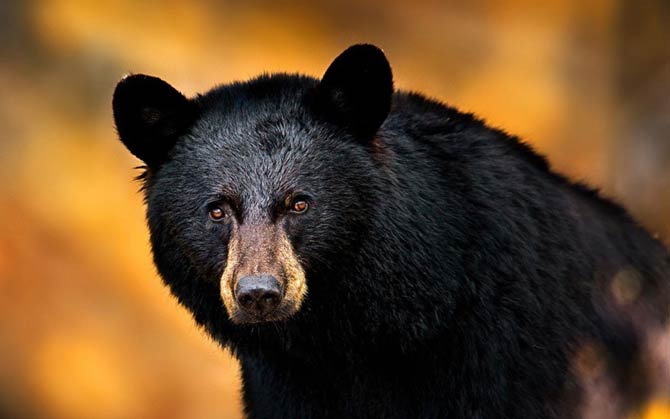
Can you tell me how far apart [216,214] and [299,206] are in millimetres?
326

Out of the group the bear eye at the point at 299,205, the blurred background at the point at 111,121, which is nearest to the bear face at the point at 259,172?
the bear eye at the point at 299,205

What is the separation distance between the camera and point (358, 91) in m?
4.73

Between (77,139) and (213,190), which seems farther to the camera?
(77,139)

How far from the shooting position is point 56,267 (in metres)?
9.02

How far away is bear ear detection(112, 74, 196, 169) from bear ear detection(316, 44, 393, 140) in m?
0.57

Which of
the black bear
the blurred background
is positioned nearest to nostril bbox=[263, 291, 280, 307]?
the black bear

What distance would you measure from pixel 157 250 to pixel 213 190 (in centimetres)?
42

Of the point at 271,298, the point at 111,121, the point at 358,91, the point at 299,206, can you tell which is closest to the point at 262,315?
the point at 271,298

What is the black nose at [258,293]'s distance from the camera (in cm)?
429

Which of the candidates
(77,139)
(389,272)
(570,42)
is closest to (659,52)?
(570,42)

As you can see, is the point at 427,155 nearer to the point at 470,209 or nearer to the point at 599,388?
the point at 470,209

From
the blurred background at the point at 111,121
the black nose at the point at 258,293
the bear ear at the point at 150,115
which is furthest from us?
the blurred background at the point at 111,121

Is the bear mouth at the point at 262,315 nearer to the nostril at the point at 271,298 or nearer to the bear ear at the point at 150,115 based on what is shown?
the nostril at the point at 271,298

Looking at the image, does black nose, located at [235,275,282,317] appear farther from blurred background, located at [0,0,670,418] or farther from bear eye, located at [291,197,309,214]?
blurred background, located at [0,0,670,418]
